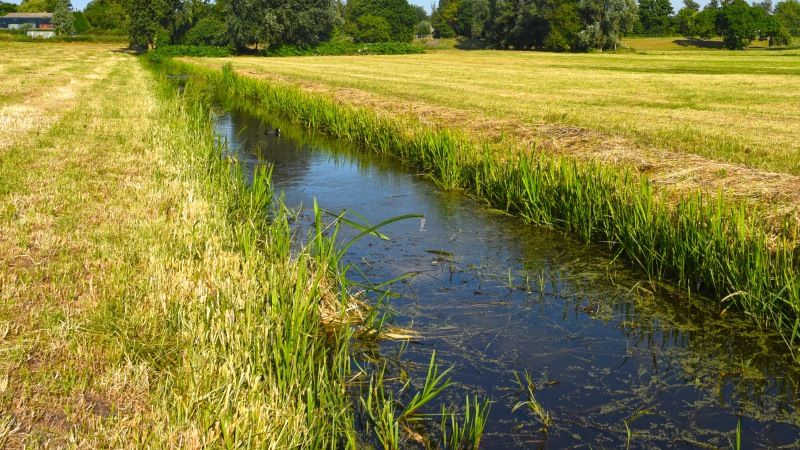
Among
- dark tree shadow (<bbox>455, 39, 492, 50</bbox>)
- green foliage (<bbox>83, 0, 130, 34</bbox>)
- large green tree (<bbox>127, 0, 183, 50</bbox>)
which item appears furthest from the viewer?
green foliage (<bbox>83, 0, 130, 34</bbox>)

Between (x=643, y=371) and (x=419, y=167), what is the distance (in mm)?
8002

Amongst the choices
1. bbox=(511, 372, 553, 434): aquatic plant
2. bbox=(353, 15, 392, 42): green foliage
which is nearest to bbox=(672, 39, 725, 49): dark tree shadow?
bbox=(353, 15, 392, 42): green foliage

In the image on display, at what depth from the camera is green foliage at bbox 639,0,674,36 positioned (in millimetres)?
111562

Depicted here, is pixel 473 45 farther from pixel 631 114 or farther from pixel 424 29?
pixel 631 114

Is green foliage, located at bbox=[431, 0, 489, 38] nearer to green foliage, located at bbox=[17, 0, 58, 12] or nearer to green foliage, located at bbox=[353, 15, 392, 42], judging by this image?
green foliage, located at bbox=[353, 15, 392, 42]

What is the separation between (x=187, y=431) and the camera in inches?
124

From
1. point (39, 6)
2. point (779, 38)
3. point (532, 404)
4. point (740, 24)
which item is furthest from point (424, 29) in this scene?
point (532, 404)

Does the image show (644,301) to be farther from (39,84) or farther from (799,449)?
(39,84)

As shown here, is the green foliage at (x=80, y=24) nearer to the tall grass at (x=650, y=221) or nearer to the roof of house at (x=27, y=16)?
the roof of house at (x=27, y=16)

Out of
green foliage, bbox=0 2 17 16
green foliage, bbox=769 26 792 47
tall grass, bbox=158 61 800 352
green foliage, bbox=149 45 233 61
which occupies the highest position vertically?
green foliage, bbox=0 2 17 16

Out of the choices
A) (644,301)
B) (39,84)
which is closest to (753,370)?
(644,301)

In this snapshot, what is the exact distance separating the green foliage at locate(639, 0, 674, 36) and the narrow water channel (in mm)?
114131

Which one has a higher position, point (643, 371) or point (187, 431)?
point (187, 431)

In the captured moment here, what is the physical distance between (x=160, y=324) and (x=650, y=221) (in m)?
4.65
